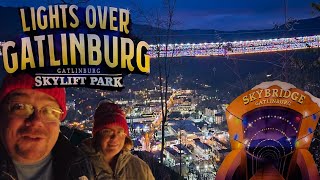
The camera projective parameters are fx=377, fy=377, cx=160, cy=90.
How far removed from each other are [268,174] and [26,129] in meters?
3.30

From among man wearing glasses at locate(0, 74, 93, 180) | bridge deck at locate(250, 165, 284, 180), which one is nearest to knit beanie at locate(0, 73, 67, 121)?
man wearing glasses at locate(0, 74, 93, 180)

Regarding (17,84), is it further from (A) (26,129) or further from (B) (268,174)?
(B) (268,174)

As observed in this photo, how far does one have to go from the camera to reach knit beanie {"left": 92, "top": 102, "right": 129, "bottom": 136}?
196 inches

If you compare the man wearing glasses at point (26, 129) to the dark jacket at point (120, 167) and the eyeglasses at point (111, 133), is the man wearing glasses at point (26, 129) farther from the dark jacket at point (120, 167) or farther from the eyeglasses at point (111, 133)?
the eyeglasses at point (111, 133)

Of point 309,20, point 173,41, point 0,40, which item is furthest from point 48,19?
point 309,20

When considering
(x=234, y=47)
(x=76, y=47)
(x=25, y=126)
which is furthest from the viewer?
(x=234, y=47)

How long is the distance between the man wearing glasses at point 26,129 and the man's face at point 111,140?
616 mm

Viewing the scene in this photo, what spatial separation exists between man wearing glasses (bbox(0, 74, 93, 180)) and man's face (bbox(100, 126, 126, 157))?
0.62 meters

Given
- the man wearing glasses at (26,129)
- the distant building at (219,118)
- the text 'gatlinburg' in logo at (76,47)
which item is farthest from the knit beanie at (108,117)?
the distant building at (219,118)

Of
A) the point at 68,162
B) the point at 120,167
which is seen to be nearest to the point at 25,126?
the point at 68,162

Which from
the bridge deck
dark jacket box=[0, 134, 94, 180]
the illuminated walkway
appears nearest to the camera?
dark jacket box=[0, 134, 94, 180]

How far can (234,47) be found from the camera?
6742 millimetres

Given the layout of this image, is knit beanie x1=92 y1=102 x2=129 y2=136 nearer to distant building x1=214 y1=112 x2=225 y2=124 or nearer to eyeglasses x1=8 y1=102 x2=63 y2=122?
eyeglasses x1=8 y1=102 x2=63 y2=122

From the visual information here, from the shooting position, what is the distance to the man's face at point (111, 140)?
5.00 metres
